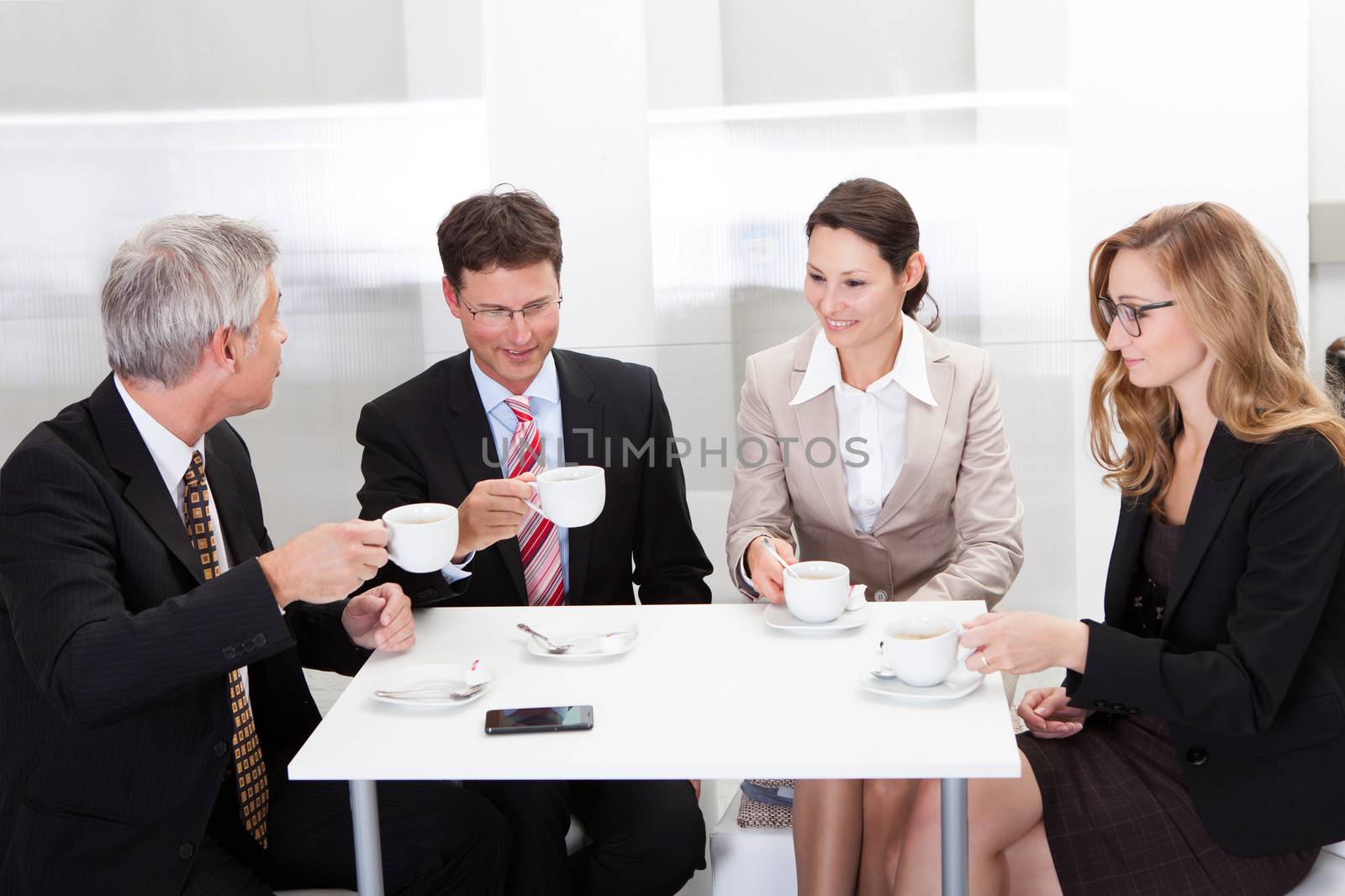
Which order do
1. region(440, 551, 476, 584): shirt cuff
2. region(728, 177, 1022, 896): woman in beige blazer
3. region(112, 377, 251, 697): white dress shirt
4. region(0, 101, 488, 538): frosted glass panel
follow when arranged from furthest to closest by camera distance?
region(728, 177, 1022, 896): woman in beige blazer, region(0, 101, 488, 538): frosted glass panel, region(440, 551, 476, 584): shirt cuff, region(112, 377, 251, 697): white dress shirt

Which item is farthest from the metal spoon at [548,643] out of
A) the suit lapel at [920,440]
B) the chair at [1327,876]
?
the chair at [1327,876]

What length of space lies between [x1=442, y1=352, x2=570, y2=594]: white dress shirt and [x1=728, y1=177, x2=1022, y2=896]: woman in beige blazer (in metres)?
0.36

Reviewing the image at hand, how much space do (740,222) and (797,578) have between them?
2.42m

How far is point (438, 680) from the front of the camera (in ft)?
5.45

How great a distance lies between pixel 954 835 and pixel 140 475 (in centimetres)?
118

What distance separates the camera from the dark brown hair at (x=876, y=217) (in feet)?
7.75

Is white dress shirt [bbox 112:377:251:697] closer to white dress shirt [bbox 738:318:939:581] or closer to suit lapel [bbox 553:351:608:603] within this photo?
suit lapel [bbox 553:351:608:603]

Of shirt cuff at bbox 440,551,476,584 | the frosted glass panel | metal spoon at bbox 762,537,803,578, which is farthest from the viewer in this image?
the frosted glass panel

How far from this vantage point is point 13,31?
2205mm

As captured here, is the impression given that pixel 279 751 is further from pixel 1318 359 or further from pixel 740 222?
pixel 1318 359

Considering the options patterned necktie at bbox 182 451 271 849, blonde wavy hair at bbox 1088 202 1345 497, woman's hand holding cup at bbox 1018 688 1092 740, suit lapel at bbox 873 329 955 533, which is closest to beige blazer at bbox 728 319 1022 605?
suit lapel at bbox 873 329 955 533

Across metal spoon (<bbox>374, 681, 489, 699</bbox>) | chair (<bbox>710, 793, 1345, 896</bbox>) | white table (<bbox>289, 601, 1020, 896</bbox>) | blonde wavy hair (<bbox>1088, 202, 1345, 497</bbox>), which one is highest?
blonde wavy hair (<bbox>1088, 202, 1345, 497</bbox>)

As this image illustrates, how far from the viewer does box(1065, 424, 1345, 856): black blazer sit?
1572 millimetres

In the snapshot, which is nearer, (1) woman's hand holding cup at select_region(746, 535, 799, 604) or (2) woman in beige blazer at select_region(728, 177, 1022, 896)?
(1) woman's hand holding cup at select_region(746, 535, 799, 604)
